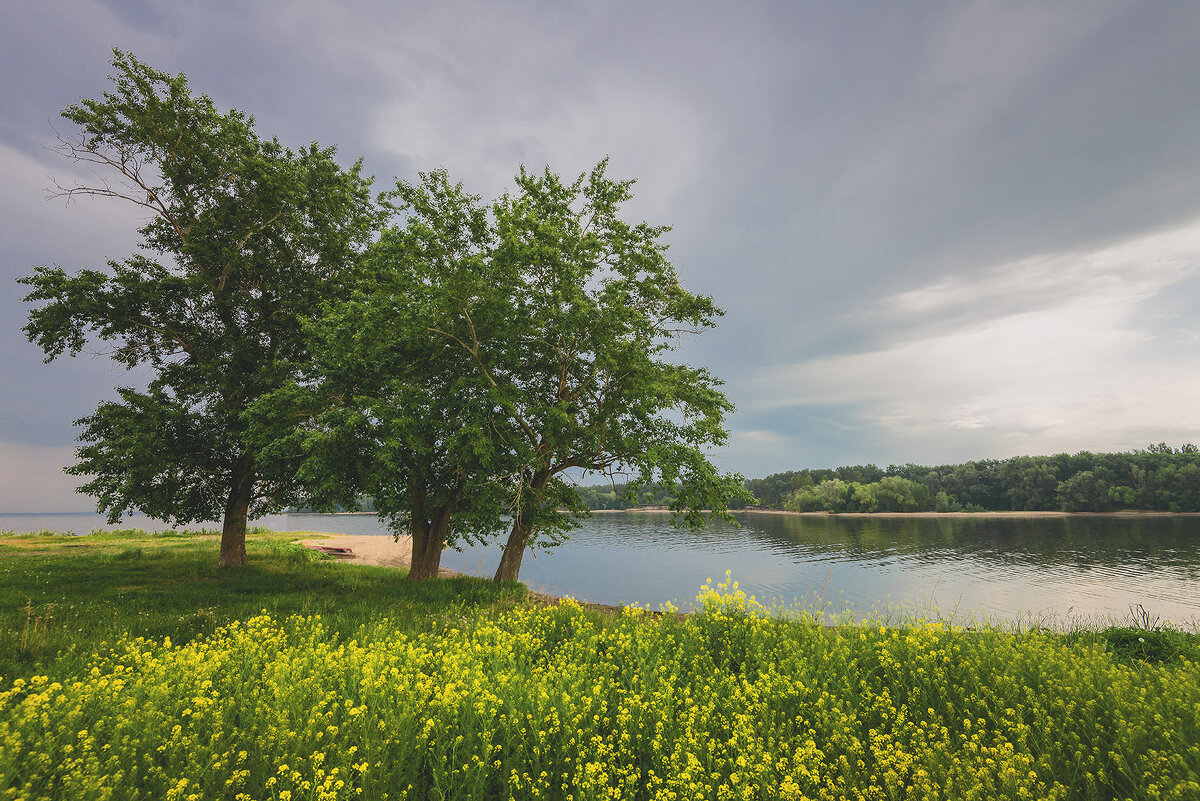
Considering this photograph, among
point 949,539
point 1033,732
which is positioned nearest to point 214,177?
point 1033,732

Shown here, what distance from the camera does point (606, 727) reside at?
532 cm

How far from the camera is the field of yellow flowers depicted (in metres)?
3.93

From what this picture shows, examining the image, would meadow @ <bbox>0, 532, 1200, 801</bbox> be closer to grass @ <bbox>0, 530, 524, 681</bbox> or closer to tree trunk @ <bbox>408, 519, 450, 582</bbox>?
grass @ <bbox>0, 530, 524, 681</bbox>

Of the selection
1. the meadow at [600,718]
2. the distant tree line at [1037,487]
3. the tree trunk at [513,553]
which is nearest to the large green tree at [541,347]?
the tree trunk at [513,553]

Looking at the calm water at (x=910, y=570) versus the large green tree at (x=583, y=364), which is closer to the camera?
the large green tree at (x=583, y=364)

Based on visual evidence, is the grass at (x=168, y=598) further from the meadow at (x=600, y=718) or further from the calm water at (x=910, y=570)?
the calm water at (x=910, y=570)

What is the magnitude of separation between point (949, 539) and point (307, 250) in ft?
257

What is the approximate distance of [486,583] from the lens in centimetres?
1544

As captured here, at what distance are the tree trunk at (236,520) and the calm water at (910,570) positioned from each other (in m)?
10.3

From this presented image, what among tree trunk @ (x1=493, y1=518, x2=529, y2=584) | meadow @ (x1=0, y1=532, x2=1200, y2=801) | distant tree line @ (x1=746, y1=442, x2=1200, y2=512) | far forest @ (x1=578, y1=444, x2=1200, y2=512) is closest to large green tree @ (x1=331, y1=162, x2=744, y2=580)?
tree trunk @ (x1=493, y1=518, x2=529, y2=584)

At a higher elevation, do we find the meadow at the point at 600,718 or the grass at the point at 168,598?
the meadow at the point at 600,718

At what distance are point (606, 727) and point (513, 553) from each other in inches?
447

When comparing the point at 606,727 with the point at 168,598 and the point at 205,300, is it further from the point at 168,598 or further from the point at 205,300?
the point at 205,300

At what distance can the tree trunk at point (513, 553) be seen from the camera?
15.8 metres
